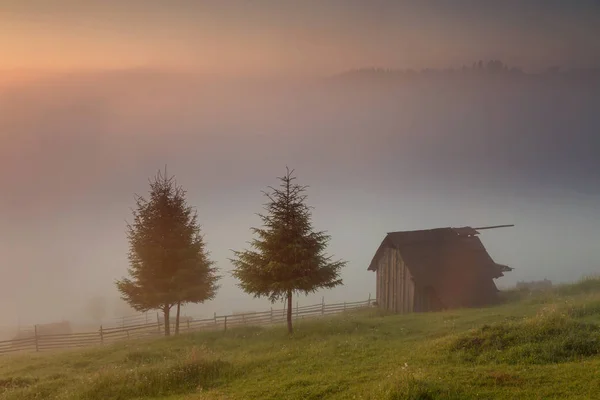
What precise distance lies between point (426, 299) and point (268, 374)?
28724 mm

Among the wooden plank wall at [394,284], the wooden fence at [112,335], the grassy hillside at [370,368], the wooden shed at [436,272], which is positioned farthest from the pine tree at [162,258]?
the wooden shed at [436,272]

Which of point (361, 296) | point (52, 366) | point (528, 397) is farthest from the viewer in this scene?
point (361, 296)

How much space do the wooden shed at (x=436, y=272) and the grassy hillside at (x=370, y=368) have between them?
47.3 ft

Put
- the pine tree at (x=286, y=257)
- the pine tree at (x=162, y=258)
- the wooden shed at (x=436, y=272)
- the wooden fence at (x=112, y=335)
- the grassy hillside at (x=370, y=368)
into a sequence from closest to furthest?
1. the grassy hillside at (x=370, y=368)
2. the pine tree at (x=286, y=257)
3. the pine tree at (x=162, y=258)
4. the wooden shed at (x=436, y=272)
5. the wooden fence at (x=112, y=335)

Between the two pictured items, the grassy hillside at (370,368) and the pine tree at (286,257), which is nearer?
the grassy hillside at (370,368)

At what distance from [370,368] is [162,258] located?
69.5 feet

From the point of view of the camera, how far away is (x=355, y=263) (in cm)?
17175

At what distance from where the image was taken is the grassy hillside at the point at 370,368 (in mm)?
16281

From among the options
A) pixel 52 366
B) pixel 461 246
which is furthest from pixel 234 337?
pixel 461 246

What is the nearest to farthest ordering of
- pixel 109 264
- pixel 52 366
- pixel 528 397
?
pixel 528 397, pixel 52 366, pixel 109 264

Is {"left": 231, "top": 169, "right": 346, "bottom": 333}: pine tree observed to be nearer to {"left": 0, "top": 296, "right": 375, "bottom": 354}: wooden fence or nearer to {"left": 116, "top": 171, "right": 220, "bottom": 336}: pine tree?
{"left": 116, "top": 171, "right": 220, "bottom": 336}: pine tree

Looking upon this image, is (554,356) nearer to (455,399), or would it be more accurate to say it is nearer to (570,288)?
(455,399)

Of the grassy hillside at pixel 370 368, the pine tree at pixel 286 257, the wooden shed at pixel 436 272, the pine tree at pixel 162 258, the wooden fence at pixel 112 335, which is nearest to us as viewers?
the grassy hillside at pixel 370 368

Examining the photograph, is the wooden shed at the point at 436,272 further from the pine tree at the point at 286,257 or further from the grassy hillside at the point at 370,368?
the pine tree at the point at 286,257
